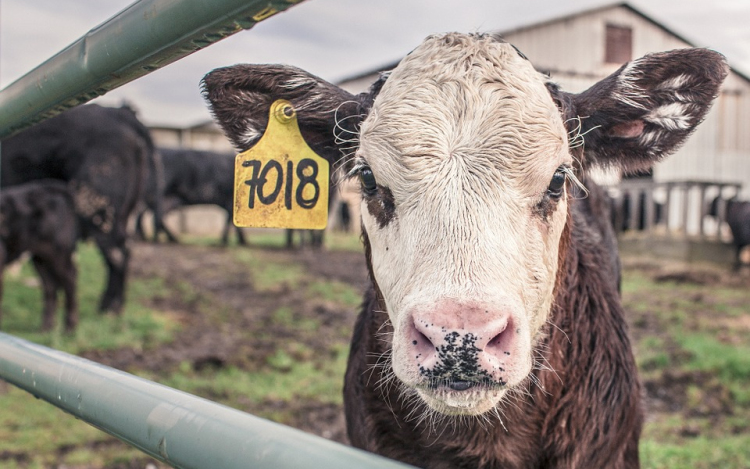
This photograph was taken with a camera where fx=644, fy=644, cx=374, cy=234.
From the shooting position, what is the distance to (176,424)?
0.88 m

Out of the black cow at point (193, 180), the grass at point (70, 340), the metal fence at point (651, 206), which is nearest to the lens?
the grass at point (70, 340)

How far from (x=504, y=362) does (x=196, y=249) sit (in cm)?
1148

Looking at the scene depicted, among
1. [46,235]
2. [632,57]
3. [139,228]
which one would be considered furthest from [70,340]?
[632,57]

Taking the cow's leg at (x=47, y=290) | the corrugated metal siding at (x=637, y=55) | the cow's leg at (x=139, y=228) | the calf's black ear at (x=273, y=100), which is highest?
the corrugated metal siding at (x=637, y=55)

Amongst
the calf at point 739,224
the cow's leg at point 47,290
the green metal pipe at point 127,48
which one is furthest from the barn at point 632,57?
the green metal pipe at point 127,48

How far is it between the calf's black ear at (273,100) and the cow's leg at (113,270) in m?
5.75

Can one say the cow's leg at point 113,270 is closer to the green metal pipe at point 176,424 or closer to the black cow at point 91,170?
the black cow at point 91,170

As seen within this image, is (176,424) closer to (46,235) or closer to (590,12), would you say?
(46,235)

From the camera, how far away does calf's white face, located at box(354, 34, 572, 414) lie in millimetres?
1349

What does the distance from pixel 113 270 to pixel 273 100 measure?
588 centimetres

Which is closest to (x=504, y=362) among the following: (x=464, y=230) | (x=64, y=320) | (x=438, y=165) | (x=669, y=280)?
(x=464, y=230)

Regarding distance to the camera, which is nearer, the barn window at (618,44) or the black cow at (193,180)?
the black cow at (193,180)

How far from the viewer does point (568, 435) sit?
1.96 meters

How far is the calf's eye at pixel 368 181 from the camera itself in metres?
1.86
